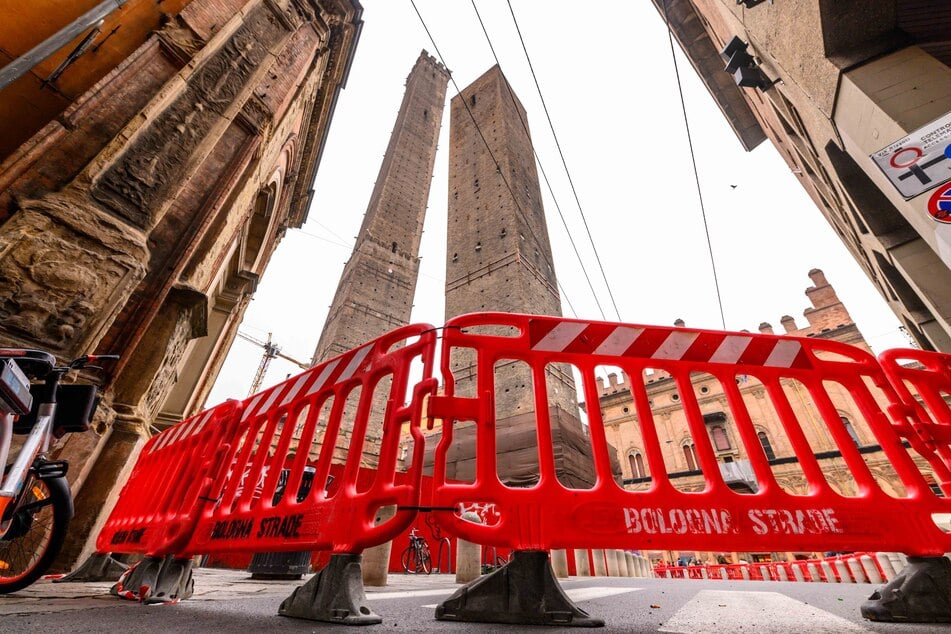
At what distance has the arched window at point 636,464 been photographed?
2234cm

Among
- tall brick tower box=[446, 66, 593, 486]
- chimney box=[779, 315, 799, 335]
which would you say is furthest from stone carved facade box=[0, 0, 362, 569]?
chimney box=[779, 315, 799, 335]

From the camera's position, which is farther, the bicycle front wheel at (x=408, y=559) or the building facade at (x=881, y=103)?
the bicycle front wheel at (x=408, y=559)

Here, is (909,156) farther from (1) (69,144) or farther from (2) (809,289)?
(2) (809,289)

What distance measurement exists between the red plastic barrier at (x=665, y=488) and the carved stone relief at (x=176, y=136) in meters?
3.24

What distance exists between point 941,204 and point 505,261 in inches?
404

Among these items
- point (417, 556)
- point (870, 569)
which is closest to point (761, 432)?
point (870, 569)

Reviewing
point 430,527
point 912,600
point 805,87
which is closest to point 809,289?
point 805,87

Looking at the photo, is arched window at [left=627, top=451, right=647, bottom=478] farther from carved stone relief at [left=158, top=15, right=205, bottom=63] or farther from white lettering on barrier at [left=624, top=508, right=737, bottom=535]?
carved stone relief at [left=158, top=15, right=205, bottom=63]

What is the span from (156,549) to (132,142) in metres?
3.30

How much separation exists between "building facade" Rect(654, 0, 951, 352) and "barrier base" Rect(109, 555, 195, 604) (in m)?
4.97

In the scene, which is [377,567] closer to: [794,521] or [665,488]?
[665,488]

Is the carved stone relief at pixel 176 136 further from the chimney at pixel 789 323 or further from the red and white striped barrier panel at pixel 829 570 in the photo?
the chimney at pixel 789 323

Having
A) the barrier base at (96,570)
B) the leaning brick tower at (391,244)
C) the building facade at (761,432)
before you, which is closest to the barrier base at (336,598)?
the barrier base at (96,570)

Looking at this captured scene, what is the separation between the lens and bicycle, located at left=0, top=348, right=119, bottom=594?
1610 mm
